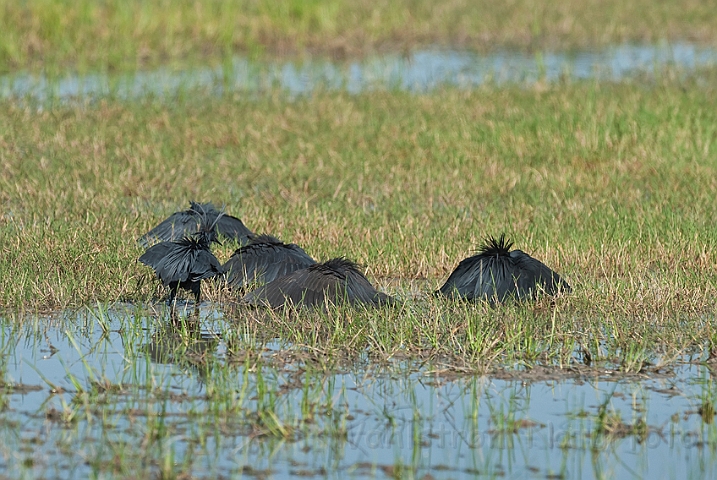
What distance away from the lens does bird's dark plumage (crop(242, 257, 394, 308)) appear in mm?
6051

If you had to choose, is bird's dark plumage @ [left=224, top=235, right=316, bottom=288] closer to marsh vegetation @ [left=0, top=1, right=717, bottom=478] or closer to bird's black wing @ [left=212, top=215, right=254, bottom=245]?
marsh vegetation @ [left=0, top=1, right=717, bottom=478]

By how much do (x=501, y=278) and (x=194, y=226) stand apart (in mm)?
2071

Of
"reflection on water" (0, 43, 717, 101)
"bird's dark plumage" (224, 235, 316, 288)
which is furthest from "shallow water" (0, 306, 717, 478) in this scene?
A: "reflection on water" (0, 43, 717, 101)

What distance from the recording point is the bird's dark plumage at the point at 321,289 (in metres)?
6.05

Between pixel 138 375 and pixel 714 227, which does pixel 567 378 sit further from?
pixel 714 227

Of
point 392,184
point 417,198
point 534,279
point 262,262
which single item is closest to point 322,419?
point 534,279

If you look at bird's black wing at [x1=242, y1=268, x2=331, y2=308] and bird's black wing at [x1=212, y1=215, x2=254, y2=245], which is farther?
bird's black wing at [x1=212, y1=215, x2=254, y2=245]

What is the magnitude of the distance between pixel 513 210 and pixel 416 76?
→ 578 centimetres

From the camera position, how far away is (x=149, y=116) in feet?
36.6

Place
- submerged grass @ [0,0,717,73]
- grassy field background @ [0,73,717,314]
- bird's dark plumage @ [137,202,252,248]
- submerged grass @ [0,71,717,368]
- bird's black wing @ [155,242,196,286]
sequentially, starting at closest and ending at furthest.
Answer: submerged grass @ [0,71,717,368] < bird's black wing @ [155,242,196,286] < grassy field background @ [0,73,717,314] < bird's dark plumage @ [137,202,252,248] < submerged grass @ [0,0,717,73]

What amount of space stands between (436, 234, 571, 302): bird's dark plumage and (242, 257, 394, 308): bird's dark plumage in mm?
406

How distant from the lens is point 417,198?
29.5ft

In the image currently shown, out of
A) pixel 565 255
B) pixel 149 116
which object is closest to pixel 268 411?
pixel 565 255

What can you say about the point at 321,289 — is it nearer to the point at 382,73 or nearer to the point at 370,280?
the point at 370,280
